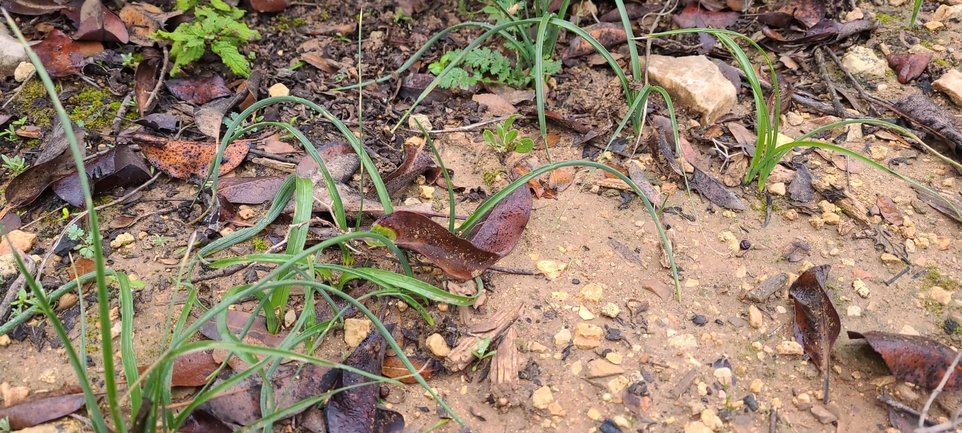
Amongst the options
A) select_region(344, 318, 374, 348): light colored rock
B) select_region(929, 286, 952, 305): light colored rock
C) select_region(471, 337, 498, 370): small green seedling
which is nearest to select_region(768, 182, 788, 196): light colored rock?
select_region(929, 286, 952, 305): light colored rock

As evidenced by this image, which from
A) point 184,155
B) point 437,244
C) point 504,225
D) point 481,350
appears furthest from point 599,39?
point 184,155

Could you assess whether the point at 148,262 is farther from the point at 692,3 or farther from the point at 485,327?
the point at 692,3

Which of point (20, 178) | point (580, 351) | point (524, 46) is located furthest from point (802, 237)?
point (20, 178)

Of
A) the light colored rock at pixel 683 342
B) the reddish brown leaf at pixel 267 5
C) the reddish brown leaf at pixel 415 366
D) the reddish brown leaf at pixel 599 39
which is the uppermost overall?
the reddish brown leaf at pixel 267 5

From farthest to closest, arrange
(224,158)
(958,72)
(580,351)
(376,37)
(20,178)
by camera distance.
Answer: (376,37), (958,72), (224,158), (20,178), (580,351)

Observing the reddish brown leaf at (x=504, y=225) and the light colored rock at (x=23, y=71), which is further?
the light colored rock at (x=23, y=71)

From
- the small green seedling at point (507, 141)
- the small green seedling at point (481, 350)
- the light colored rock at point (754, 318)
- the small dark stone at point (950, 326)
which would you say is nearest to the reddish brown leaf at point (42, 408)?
the small green seedling at point (481, 350)

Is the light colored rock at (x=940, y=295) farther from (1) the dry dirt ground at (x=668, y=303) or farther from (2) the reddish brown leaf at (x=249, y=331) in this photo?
(2) the reddish brown leaf at (x=249, y=331)

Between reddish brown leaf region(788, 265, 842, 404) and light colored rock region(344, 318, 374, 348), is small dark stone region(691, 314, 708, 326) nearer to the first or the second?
reddish brown leaf region(788, 265, 842, 404)
